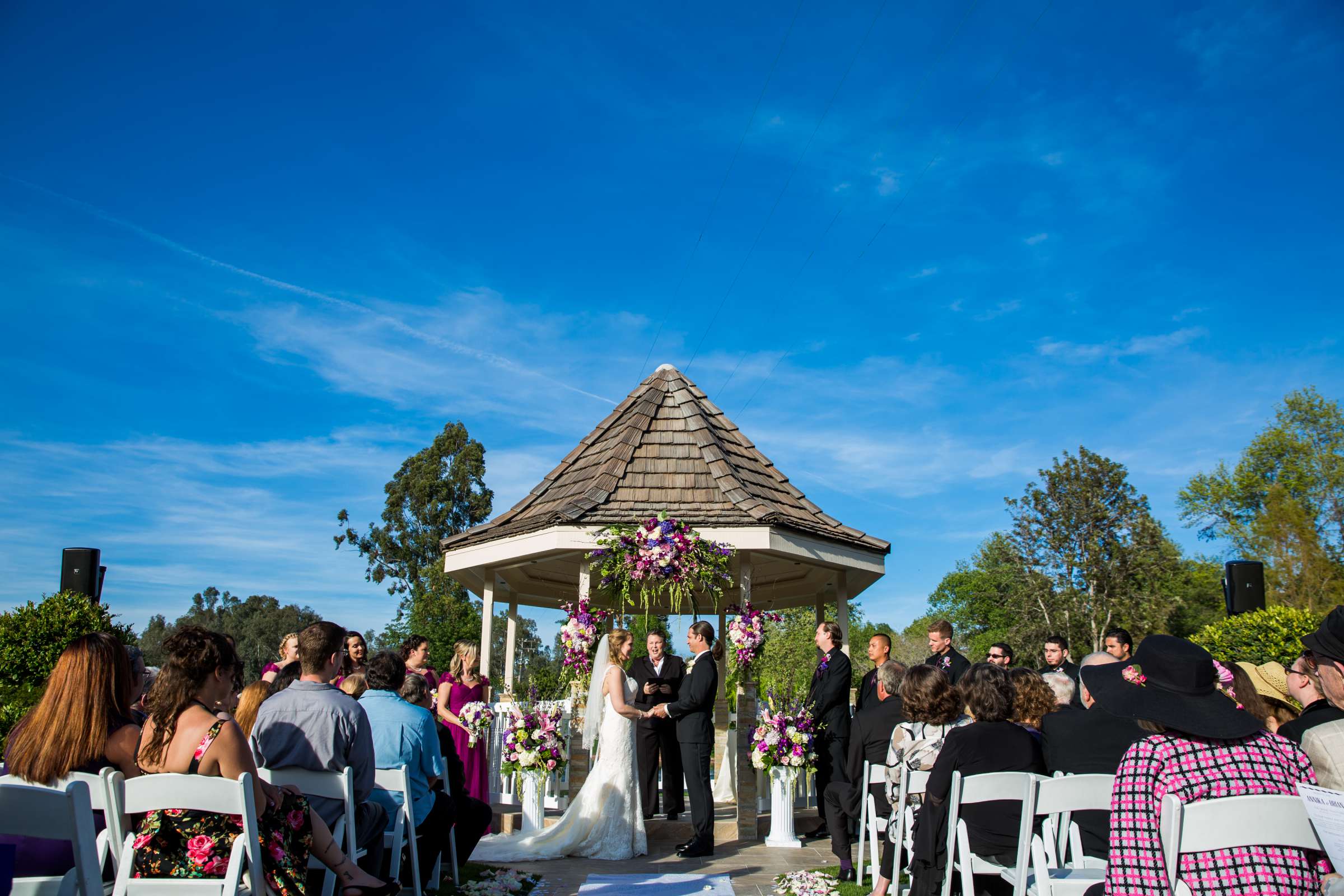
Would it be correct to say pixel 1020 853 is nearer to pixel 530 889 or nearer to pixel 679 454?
pixel 530 889

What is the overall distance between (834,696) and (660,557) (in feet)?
7.66

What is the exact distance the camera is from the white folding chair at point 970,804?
178 inches

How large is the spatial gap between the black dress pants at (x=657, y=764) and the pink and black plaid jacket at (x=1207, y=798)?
21.8 ft

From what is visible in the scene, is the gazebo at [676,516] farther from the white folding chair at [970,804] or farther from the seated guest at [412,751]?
the white folding chair at [970,804]

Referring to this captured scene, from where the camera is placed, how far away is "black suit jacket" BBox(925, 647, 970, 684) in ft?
29.4

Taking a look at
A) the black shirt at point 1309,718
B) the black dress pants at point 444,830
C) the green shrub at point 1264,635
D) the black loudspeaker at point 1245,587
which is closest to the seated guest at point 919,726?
the black shirt at point 1309,718

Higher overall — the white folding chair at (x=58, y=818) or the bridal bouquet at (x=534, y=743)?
the white folding chair at (x=58, y=818)

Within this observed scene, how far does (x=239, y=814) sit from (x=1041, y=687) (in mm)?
A: 4296

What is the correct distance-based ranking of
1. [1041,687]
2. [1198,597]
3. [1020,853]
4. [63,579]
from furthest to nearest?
[1198,597] < [63,579] < [1041,687] < [1020,853]

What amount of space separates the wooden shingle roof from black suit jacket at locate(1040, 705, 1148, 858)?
5144 mm

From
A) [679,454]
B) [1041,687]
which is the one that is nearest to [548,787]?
[679,454]

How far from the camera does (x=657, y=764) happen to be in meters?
9.55

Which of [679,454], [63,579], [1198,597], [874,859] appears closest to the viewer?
[874,859]

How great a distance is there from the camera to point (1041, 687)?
5.44 meters
